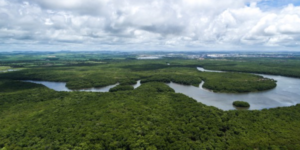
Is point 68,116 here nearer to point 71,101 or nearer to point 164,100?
point 71,101

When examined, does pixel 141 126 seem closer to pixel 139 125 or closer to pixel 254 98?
pixel 139 125

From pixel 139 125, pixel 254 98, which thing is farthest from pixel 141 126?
pixel 254 98

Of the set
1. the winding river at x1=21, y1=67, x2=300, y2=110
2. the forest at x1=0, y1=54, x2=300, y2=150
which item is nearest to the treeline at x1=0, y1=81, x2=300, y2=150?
the forest at x1=0, y1=54, x2=300, y2=150

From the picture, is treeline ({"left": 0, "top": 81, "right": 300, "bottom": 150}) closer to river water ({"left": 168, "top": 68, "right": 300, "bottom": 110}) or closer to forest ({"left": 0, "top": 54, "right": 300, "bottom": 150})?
forest ({"left": 0, "top": 54, "right": 300, "bottom": 150})

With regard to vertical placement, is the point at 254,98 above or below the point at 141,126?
below

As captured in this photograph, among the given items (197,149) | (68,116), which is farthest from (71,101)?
(197,149)

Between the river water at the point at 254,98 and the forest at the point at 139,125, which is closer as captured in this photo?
the forest at the point at 139,125

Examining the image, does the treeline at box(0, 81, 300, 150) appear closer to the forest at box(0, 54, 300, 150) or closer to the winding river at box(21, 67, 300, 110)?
the forest at box(0, 54, 300, 150)

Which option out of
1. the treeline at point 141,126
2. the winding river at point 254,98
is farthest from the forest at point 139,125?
the winding river at point 254,98

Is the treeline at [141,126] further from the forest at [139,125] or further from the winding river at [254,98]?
the winding river at [254,98]

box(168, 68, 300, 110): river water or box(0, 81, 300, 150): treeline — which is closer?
box(0, 81, 300, 150): treeline
